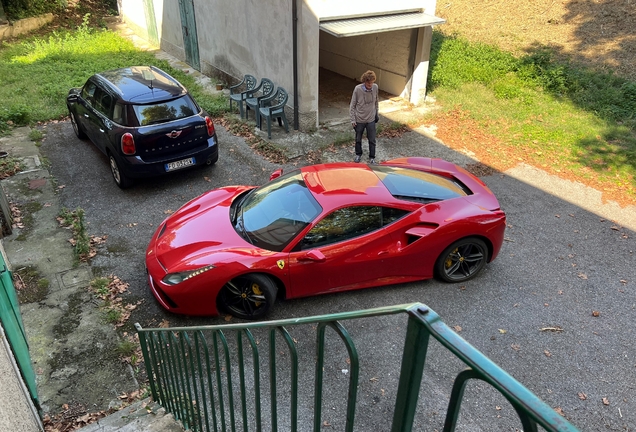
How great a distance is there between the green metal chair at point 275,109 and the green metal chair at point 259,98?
89mm

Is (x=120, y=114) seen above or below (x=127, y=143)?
above

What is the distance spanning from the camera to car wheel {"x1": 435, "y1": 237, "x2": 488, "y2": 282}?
17.6 ft

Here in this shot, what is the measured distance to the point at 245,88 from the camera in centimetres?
1171

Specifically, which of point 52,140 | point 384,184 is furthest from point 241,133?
point 384,184

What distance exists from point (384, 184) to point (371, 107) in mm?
3160

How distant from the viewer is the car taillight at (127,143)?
724 cm

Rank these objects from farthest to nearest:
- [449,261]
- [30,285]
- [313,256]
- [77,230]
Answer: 1. [77,230]
2. [30,285]
3. [449,261]
4. [313,256]

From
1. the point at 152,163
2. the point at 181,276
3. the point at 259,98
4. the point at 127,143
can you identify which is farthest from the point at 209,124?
the point at 181,276

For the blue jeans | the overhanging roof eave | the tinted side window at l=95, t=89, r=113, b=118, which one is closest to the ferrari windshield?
the blue jeans

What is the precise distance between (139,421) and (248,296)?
5.43ft

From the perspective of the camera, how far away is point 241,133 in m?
10.0

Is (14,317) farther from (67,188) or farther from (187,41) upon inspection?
(187,41)

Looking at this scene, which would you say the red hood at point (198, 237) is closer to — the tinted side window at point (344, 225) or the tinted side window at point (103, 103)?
the tinted side window at point (344, 225)

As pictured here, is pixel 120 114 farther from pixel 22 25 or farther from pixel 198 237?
pixel 22 25
